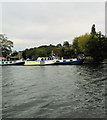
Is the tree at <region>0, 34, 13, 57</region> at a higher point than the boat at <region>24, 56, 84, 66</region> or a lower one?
higher

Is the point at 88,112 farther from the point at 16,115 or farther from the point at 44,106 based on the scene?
the point at 16,115

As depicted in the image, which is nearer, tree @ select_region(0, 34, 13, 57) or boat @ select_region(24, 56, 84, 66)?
boat @ select_region(24, 56, 84, 66)

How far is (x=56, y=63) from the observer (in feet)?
189

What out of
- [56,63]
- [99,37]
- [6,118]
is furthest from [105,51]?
[6,118]

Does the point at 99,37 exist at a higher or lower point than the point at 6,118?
higher

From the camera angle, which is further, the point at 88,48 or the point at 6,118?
the point at 88,48

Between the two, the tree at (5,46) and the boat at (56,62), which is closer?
the boat at (56,62)

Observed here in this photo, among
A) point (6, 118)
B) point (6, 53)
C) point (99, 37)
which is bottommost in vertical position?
point (6, 118)

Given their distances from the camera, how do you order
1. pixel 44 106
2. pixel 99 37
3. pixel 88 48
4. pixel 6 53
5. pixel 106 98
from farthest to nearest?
1. pixel 6 53
2. pixel 99 37
3. pixel 88 48
4. pixel 106 98
5. pixel 44 106

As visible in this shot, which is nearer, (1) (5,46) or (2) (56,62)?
(2) (56,62)

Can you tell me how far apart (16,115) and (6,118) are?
0.58 metres

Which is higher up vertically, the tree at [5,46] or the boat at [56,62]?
the tree at [5,46]

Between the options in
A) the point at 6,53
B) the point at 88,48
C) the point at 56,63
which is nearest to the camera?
the point at 56,63

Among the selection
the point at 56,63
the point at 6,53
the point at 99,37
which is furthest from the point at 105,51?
the point at 6,53
